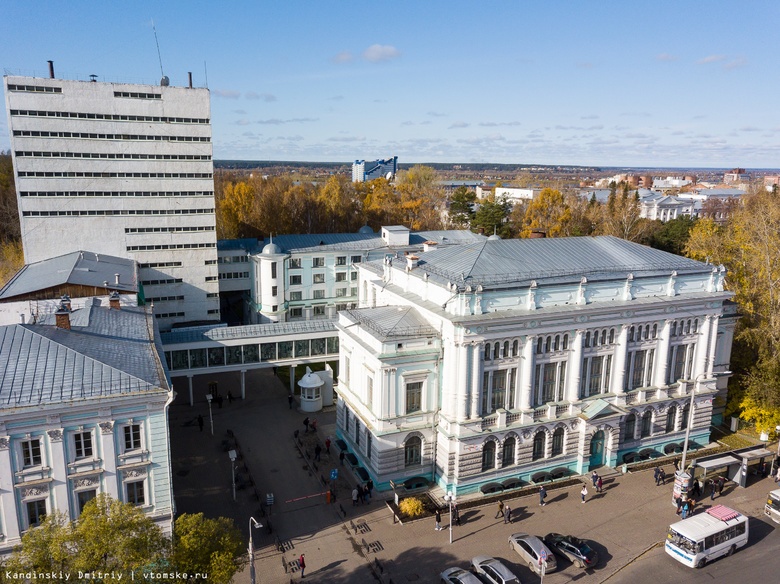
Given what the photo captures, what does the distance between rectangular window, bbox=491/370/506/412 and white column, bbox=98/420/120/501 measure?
18946mm

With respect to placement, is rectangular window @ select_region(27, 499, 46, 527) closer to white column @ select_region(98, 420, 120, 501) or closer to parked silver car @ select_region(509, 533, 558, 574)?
white column @ select_region(98, 420, 120, 501)

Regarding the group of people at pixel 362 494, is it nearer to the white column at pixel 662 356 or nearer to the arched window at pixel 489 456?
the arched window at pixel 489 456

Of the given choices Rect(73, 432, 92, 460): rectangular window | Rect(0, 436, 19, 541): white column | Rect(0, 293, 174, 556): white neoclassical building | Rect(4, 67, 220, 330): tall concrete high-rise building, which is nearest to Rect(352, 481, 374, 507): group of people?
Rect(0, 293, 174, 556): white neoclassical building

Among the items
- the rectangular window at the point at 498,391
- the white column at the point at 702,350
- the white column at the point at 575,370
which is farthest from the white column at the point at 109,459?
the white column at the point at 702,350

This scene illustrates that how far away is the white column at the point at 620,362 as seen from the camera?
34500mm

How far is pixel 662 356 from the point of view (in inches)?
1423

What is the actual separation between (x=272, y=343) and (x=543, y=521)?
23265 mm

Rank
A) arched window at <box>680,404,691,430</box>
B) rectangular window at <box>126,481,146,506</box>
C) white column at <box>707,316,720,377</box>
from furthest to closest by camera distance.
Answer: arched window at <box>680,404,691,430</box>, white column at <box>707,316,720,377</box>, rectangular window at <box>126,481,146,506</box>

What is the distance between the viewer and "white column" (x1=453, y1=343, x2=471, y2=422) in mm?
30672

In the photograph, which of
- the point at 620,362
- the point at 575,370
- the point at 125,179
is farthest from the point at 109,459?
the point at 125,179

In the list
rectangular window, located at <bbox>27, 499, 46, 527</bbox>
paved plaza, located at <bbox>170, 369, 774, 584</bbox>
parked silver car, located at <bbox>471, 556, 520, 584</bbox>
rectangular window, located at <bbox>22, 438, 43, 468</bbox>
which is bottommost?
paved plaza, located at <bbox>170, 369, 774, 584</bbox>

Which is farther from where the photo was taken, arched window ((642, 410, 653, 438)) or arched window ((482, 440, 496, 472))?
arched window ((642, 410, 653, 438))

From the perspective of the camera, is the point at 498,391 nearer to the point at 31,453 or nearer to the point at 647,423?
the point at 647,423

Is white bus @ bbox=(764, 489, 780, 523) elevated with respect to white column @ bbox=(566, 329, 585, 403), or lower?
lower
